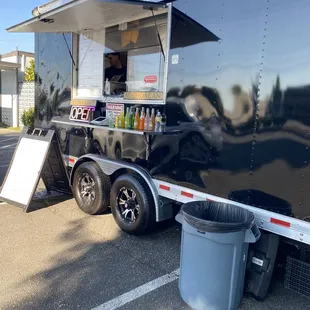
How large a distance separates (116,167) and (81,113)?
1072 mm

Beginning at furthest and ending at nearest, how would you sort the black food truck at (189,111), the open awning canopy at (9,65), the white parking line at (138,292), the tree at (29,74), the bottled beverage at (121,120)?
1. the tree at (29,74)
2. the open awning canopy at (9,65)
3. the bottled beverage at (121,120)
4. the white parking line at (138,292)
5. the black food truck at (189,111)

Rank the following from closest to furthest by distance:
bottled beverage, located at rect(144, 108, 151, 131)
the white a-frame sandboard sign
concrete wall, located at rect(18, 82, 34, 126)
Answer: bottled beverage, located at rect(144, 108, 151, 131)
the white a-frame sandboard sign
concrete wall, located at rect(18, 82, 34, 126)

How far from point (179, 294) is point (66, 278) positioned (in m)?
1.08

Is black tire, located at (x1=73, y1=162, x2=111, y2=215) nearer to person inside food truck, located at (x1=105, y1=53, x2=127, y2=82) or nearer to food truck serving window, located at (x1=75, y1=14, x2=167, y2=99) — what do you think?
food truck serving window, located at (x1=75, y1=14, x2=167, y2=99)

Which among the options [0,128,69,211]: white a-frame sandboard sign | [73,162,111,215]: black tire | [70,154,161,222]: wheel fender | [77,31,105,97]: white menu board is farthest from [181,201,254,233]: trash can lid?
[0,128,69,211]: white a-frame sandboard sign

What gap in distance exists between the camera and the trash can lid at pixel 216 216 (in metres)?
2.60

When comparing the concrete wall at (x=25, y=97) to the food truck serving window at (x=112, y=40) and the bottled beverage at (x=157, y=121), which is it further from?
the bottled beverage at (x=157, y=121)

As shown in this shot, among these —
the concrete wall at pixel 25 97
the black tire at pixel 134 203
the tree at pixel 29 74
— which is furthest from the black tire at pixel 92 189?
the tree at pixel 29 74

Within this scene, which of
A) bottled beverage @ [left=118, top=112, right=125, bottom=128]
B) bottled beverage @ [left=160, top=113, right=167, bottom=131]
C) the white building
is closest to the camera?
bottled beverage @ [left=160, top=113, right=167, bottom=131]

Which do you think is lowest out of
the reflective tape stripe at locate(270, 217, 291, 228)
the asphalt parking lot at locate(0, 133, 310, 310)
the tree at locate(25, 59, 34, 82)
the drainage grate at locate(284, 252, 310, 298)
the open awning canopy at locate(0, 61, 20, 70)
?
the asphalt parking lot at locate(0, 133, 310, 310)

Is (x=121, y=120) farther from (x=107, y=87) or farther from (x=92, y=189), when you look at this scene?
(x=92, y=189)

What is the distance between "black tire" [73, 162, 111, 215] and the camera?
182 inches

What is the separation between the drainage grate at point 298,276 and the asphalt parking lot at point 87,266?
0.18 metres

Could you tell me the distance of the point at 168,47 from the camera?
3.66 m
